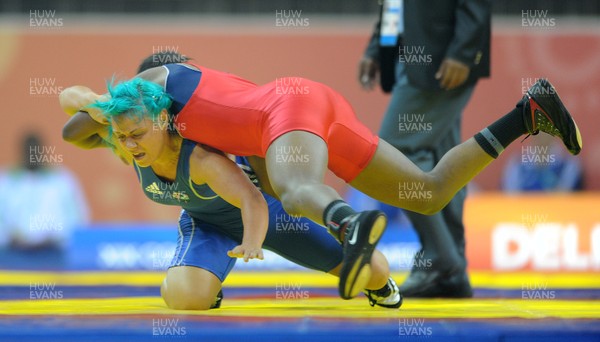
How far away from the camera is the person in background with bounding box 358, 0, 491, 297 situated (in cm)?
439

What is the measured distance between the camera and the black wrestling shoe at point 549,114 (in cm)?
359

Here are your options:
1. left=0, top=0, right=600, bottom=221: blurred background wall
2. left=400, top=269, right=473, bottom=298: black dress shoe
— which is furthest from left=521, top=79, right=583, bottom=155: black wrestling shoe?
left=0, top=0, right=600, bottom=221: blurred background wall

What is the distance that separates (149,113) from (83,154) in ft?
20.1

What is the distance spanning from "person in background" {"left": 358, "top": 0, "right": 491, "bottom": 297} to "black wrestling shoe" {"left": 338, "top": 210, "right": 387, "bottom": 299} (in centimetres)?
152

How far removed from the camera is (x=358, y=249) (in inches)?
114

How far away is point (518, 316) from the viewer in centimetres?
315

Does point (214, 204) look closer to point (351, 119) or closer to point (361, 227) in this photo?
point (351, 119)

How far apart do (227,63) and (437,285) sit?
564 cm

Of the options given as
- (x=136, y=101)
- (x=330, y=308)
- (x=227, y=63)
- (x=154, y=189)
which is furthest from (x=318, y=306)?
(x=227, y=63)

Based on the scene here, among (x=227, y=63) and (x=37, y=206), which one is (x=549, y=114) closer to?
(x=37, y=206)

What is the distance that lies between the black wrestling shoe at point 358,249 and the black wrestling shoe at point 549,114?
1.05 meters

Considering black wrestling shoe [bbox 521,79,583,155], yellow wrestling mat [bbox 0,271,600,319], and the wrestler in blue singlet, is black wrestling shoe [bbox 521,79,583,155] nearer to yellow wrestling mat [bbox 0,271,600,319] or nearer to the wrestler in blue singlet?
yellow wrestling mat [bbox 0,271,600,319]

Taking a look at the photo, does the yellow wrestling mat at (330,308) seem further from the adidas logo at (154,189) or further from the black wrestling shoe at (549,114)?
the black wrestling shoe at (549,114)

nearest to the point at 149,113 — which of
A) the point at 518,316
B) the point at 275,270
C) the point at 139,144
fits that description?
the point at 139,144
